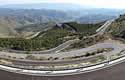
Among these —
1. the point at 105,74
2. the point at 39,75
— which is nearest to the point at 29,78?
the point at 39,75

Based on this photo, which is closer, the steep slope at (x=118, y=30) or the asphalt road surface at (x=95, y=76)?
the asphalt road surface at (x=95, y=76)

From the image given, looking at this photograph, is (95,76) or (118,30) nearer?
(95,76)

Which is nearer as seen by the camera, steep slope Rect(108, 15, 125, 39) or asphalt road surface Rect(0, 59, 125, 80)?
asphalt road surface Rect(0, 59, 125, 80)

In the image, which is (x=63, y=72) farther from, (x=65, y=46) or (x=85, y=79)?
(x=65, y=46)

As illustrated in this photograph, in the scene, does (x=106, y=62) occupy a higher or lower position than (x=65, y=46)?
higher

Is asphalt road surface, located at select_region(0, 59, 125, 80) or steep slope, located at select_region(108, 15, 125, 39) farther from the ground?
asphalt road surface, located at select_region(0, 59, 125, 80)

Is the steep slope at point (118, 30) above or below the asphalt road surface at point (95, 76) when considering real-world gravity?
below

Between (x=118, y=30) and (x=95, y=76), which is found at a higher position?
(x=95, y=76)

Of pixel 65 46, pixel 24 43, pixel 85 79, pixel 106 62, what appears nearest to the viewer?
pixel 85 79

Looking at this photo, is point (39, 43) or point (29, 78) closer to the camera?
point (29, 78)

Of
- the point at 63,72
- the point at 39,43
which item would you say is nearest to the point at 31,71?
the point at 63,72

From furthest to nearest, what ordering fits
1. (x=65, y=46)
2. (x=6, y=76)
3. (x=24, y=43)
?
1. (x=24, y=43)
2. (x=65, y=46)
3. (x=6, y=76)
